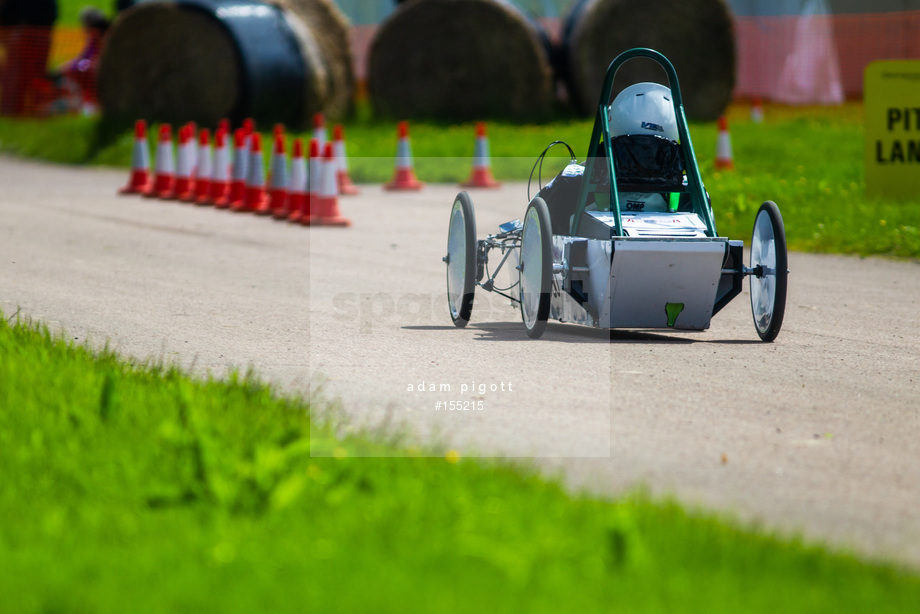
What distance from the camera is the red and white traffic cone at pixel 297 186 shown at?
11828 millimetres

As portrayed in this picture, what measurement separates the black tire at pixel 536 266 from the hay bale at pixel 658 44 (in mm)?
13728

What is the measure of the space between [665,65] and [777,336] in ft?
5.01

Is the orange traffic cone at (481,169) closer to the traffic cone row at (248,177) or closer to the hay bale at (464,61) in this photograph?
the traffic cone row at (248,177)

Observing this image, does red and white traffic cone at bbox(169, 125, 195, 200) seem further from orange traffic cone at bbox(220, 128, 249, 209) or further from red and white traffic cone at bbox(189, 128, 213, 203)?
orange traffic cone at bbox(220, 128, 249, 209)

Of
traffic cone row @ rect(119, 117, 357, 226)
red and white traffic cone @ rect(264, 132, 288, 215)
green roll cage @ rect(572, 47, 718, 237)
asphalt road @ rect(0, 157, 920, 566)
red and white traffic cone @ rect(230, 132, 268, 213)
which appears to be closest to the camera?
asphalt road @ rect(0, 157, 920, 566)

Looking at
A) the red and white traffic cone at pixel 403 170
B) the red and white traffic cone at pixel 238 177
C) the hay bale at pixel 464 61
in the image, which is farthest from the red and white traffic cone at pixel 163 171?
the hay bale at pixel 464 61

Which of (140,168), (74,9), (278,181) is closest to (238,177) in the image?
(278,181)

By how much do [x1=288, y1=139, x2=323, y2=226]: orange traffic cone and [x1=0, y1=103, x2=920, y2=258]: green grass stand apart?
2318mm

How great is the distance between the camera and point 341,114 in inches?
829

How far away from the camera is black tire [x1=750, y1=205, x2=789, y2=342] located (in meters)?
6.21

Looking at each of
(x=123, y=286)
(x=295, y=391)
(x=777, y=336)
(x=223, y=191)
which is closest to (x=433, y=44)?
(x=223, y=191)

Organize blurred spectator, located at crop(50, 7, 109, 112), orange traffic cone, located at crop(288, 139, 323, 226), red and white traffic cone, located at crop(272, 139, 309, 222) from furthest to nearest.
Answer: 1. blurred spectator, located at crop(50, 7, 109, 112)
2. red and white traffic cone, located at crop(272, 139, 309, 222)
3. orange traffic cone, located at crop(288, 139, 323, 226)

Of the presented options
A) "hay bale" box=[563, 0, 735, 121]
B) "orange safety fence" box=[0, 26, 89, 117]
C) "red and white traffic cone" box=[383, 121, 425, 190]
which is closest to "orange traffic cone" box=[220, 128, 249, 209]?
"red and white traffic cone" box=[383, 121, 425, 190]

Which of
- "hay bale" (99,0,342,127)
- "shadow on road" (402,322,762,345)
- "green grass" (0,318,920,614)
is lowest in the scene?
"shadow on road" (402,322,762,345)
